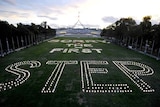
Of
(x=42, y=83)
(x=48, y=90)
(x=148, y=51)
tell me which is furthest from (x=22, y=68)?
(x=148, y=51)

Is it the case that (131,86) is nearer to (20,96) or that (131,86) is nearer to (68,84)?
(68,84)

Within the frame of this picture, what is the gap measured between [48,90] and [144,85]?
738cm

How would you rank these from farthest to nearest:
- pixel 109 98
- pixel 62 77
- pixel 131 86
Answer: pixel 62 77 → pixel 131 86 → pixel 109 98

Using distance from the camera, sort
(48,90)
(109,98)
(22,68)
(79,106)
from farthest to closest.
→ (22,68) < (48,90) < (109,98) < (79,106)

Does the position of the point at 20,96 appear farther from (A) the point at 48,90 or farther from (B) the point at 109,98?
(B) the point at 109,98

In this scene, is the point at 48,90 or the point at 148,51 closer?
the point at 48,90

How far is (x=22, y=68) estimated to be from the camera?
1478 cm

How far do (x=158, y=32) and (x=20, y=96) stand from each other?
946 inches

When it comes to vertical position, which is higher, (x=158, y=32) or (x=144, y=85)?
(x=158, y=32)

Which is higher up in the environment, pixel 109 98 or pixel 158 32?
pixel 158 32

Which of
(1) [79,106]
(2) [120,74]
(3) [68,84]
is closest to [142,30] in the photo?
(2) [120,74]

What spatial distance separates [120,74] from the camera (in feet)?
44.0

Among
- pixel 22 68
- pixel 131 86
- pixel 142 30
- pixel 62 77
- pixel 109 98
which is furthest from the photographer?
pixel 142 30

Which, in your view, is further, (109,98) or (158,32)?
(158,32)
